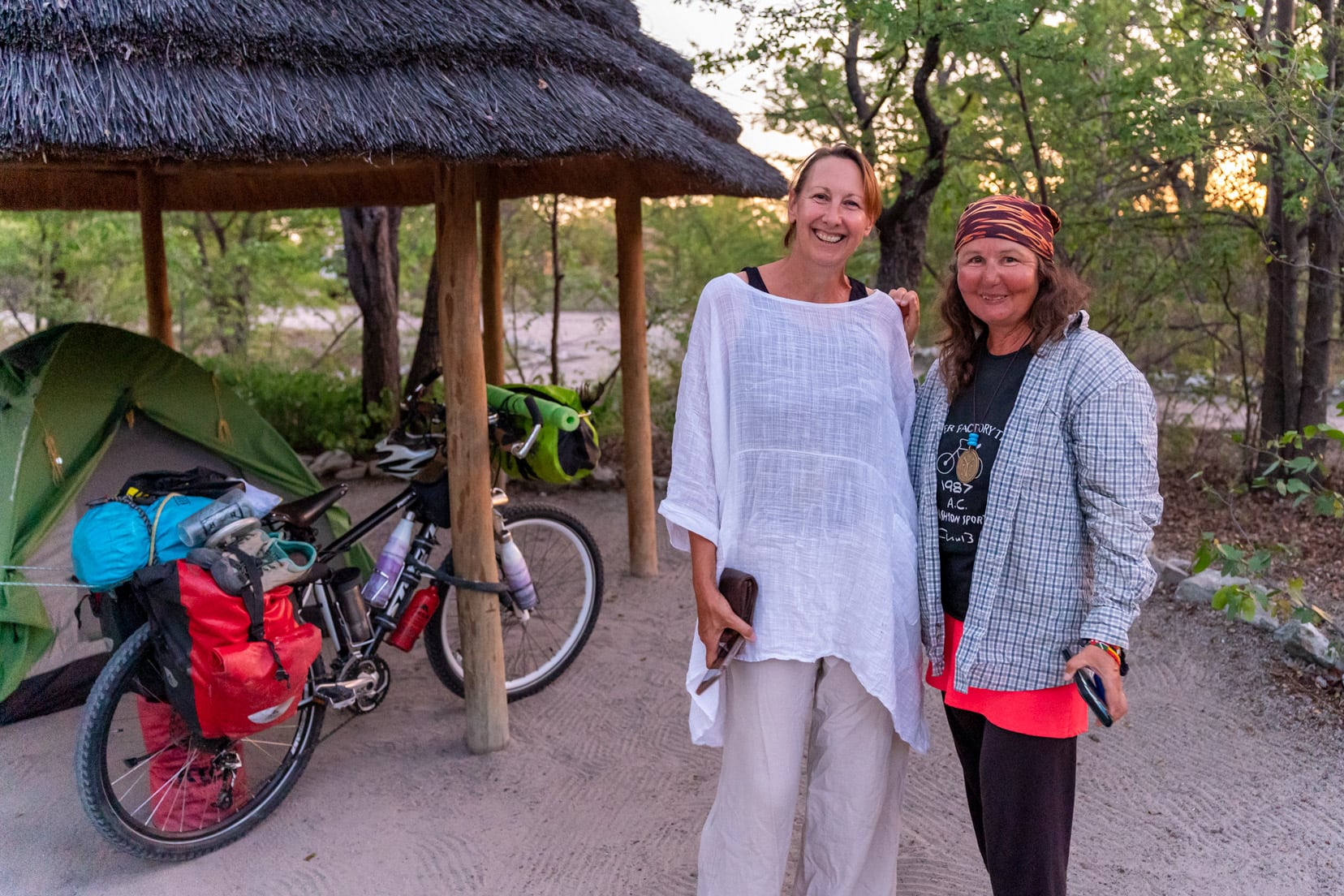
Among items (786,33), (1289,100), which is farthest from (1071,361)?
(786,33)

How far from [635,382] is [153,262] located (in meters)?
2.67

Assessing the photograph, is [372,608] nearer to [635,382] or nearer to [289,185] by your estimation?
[635,382]

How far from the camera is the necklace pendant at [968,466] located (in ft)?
6.79

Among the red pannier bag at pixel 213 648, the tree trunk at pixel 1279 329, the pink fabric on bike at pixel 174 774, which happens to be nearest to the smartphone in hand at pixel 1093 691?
the red pannier bag at pixel 213 648

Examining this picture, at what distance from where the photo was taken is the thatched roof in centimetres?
288

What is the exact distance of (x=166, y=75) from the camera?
9.87 feet

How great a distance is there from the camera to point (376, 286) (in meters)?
8.38

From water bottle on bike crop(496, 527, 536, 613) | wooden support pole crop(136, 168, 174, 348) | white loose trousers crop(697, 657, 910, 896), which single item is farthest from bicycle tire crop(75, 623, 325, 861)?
wooden support pole crop(136, 168, 174, 348)

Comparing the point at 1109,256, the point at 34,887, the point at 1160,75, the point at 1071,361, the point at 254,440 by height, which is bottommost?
the point at 34,887

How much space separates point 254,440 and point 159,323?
1324mm

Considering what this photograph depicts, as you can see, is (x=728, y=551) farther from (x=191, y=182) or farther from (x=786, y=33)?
(x=191, y=182)

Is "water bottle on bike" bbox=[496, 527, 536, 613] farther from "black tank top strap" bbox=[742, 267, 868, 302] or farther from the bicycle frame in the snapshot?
"black tank top strap" bbox=[742, 267, 868, 302]

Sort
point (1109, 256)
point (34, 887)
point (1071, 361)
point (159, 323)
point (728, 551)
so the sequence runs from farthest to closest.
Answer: point (1109, 256) → point (159, 323) → point (34, 887) → point (728, 551) → point (1071, 361)

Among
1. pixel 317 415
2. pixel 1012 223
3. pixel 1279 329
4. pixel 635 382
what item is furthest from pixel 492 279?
pixel 1279 329
